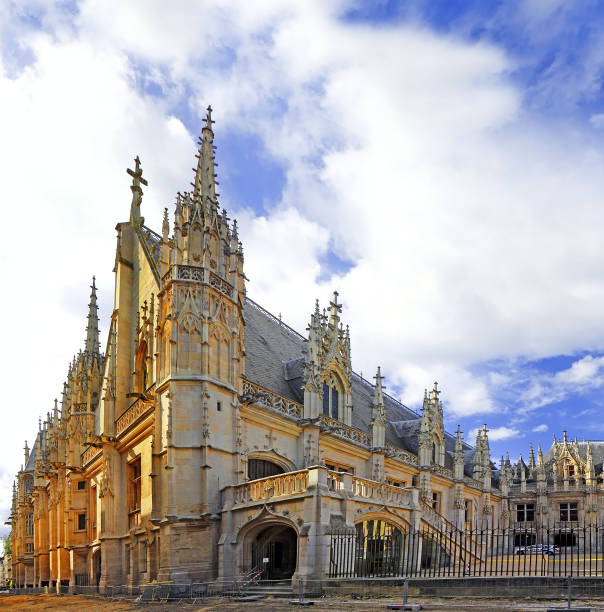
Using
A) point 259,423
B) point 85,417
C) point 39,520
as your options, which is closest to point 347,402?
point 259,423

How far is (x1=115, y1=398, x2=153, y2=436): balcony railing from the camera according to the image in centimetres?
2679

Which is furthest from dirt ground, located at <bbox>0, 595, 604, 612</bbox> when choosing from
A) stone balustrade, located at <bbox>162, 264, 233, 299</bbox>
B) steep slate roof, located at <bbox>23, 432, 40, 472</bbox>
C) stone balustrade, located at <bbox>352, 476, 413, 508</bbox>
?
steep slate roof, located at <bbox>23, 432, 40, 472</bbox>

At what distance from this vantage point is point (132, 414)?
95.3ft

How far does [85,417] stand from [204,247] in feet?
68.8

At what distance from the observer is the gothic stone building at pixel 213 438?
70.9ft

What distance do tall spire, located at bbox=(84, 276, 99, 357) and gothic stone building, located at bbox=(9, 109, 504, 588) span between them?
2755 millimetres

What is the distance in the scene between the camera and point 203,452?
893 inches

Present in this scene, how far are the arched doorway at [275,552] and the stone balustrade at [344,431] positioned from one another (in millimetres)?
5739

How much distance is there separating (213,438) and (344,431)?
10.3 metres

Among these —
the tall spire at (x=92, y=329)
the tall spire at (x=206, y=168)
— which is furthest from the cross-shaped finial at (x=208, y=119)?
the tall spire at (x=92, y=329)

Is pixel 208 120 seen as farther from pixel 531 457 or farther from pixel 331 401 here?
pixel 531 457

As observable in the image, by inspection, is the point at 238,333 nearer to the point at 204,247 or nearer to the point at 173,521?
the point at 204,247

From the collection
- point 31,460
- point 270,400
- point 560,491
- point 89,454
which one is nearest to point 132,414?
point 270,400

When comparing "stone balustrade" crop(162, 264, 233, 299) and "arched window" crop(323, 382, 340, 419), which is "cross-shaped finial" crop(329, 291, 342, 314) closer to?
"arched window" crop(323, 382, 340, 419)
